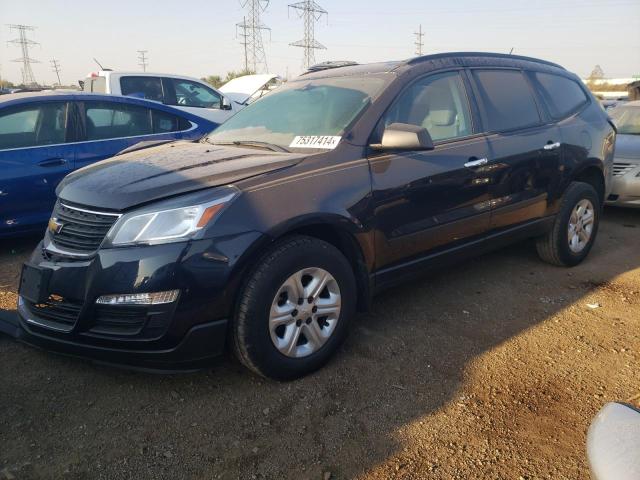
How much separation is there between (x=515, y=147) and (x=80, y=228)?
2.98 metres

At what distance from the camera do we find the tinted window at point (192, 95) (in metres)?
9.67

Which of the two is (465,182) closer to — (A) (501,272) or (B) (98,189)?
(A) (501,272)

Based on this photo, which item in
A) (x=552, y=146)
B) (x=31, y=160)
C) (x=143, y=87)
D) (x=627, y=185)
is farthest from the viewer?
(x=143, y=87)

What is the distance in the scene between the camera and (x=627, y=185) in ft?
20.4

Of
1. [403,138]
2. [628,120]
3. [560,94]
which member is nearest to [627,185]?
[628,120]

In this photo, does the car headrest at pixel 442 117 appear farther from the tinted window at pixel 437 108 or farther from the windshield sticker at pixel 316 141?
the windshield sticker at pixel 316 141

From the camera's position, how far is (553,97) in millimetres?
4484

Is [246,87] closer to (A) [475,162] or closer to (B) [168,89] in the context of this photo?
(B) [168,89]

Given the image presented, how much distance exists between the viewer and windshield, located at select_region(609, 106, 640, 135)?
7.11 meters

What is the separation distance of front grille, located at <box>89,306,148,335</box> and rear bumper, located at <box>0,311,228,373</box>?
0.09 metres

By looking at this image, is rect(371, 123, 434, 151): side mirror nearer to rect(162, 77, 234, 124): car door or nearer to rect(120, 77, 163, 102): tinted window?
rect(162, 77, 234, 124): car door

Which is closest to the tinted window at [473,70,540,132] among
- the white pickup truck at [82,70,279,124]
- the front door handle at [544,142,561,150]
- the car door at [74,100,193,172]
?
→ the front door handle at [544,142,561,150]

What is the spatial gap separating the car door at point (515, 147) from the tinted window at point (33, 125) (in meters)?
3.81

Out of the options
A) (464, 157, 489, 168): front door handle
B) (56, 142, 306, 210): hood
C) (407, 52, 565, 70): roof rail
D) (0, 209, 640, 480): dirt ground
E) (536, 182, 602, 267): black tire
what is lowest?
A: (0, 209, 640, 480): dirt ground
